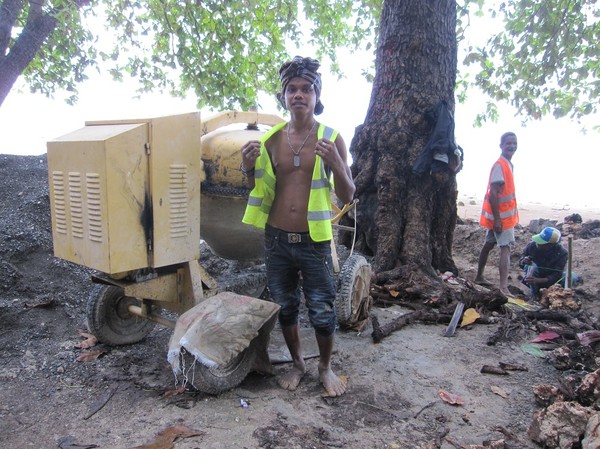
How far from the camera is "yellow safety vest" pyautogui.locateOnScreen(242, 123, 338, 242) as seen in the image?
8.95 ft

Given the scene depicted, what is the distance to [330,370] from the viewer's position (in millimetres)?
3049

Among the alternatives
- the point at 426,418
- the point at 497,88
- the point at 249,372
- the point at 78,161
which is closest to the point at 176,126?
the point at 78,161

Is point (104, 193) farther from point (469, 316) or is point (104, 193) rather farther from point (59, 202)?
point (469, 316)

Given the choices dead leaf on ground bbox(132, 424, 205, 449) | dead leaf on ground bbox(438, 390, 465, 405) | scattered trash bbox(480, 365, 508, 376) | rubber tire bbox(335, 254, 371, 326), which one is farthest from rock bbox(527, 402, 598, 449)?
dead leaf on ground bbox(132, 424, 205, 449)

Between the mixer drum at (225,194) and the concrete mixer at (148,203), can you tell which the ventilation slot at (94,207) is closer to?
the concrete mixer at (148,203)

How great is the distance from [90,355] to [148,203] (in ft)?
4.80

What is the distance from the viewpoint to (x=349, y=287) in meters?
3.78

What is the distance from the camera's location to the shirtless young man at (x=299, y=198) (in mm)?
2725

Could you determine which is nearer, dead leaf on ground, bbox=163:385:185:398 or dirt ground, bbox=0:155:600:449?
dirt ground, bbox=0:155:600:449

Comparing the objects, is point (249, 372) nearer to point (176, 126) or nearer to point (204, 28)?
point (176, 126)

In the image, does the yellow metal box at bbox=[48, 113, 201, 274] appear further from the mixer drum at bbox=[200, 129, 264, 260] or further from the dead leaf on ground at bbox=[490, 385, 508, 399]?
the dead leaf on ground at bbox=[490, 385, 508, 399]

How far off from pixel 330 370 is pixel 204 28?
593 cm

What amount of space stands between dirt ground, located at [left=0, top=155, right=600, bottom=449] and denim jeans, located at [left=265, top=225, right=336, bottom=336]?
1.61ft

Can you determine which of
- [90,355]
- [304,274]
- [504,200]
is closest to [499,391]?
[304,274]
